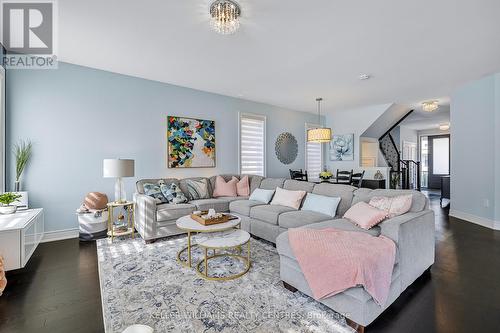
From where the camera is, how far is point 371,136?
23.6ft

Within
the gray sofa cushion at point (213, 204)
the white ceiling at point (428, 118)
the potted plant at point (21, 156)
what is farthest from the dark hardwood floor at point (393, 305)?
the white ceiling at point (428, 118)

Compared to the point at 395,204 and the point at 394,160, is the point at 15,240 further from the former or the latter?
the point at 394,160

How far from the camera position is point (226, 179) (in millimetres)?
5020

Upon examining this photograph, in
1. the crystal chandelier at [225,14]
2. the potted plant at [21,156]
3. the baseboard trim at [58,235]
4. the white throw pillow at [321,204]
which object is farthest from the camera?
the baseboard trim at [58,235]

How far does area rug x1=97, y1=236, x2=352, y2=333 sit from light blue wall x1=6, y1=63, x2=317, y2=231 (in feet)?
4.92

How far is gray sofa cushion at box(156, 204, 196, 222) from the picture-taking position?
3.58 m

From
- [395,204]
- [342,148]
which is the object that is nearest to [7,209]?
[395,204]

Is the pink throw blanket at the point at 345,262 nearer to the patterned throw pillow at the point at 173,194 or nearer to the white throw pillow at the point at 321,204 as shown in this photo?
the white throw pillow at the point at 321,204

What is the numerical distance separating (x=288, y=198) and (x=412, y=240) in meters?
1.81

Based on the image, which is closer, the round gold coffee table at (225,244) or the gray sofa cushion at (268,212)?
the round gold coffee table at (225,244)

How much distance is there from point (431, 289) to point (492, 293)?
506mm

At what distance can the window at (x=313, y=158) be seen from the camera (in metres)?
7.19

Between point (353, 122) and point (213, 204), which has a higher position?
point (353, 122)

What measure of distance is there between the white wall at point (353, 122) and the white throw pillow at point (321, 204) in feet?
13.1
